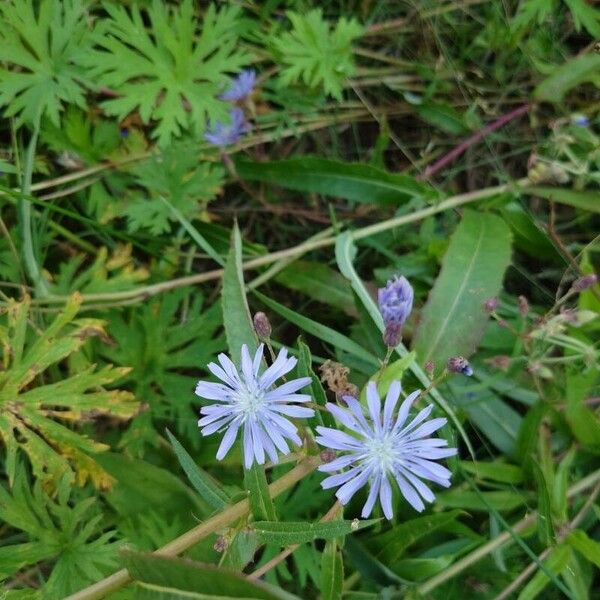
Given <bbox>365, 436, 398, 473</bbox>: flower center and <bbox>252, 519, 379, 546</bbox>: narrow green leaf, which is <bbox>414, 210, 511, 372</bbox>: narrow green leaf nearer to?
<bbox>365, 436, 398, 473</bbox>: flower center

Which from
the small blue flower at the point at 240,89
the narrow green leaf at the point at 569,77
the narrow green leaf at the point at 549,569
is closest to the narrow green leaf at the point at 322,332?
the narrow green leaf at the point at 549,569

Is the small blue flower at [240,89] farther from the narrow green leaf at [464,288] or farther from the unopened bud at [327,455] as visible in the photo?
the unopened bud at [327,455]

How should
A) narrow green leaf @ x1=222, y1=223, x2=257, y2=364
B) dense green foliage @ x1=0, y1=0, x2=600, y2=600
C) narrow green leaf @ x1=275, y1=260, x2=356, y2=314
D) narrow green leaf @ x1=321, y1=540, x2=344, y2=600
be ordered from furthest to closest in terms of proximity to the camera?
narrow green leaf @ x1=275, y1=260, x2=356, y2=314 → dense green foliage @ x1=0, y1=0, x2=600, y2=600 → narrow green leaf @ x1=222, y1=223, x2=257, y2=364 → narrow green leaf @ x1=321, y1=540, x2=344, y2=600

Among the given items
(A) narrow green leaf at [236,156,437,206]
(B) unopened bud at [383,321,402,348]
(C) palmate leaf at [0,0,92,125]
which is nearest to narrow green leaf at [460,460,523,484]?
(B) unopened bud at [383,321,402,348]

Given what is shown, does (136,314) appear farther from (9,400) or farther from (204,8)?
(204,8)

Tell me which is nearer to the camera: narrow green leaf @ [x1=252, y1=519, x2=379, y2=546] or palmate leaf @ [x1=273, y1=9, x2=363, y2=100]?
narrow green leaf @ [x1=252, y1=519, x2=379, y2=546]

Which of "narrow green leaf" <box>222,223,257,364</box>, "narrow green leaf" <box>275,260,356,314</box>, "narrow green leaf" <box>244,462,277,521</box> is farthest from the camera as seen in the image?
"narrow green leaf" <box>275,260,356,314</box>

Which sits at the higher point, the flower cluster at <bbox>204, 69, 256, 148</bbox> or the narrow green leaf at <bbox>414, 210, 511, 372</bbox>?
the flower cluster at <bbox>204, 69, 256, 148</bbox>

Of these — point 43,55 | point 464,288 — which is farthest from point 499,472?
point 43,55

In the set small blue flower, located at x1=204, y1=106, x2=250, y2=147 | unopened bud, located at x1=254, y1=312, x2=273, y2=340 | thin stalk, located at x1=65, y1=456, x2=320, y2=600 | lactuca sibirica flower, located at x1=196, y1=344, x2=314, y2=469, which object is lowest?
thin stalk, located at x1=65, y1=456, x2=320, y2=600
